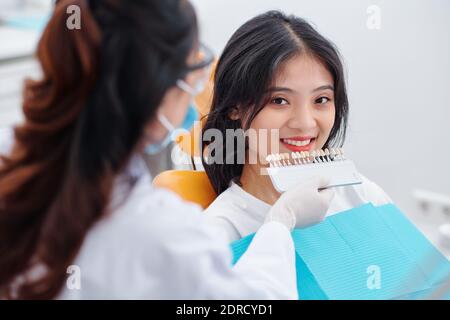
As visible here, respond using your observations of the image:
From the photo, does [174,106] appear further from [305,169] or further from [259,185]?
[259,185]

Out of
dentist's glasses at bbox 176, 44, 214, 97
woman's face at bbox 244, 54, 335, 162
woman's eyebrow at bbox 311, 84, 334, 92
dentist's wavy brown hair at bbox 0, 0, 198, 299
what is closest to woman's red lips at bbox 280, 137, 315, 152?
woman's face at bbox 244, 54, 335, 162

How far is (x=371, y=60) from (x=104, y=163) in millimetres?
1365

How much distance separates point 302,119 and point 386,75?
81 cm

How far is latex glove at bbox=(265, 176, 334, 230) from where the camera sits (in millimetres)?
1089

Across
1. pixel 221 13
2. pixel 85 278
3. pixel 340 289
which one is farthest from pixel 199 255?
pixel 221 13

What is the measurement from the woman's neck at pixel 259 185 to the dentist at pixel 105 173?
1.71 ft

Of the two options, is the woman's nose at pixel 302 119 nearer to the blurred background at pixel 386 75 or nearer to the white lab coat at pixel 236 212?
the white lab coat at pixel 236 212

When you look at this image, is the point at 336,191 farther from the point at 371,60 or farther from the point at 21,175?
the point at 21,175

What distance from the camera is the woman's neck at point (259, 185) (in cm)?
134

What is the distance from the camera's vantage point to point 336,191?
56.6 inches

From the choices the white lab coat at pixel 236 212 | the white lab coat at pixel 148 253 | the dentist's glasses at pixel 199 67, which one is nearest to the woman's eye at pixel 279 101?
the white lab coat at pixel 236 212

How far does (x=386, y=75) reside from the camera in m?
1.92

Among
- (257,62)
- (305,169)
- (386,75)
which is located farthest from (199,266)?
(386,75)

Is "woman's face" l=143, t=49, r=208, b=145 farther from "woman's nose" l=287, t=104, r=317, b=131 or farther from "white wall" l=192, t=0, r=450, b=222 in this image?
"white wall" l=192, t=0, r=450, b=222
